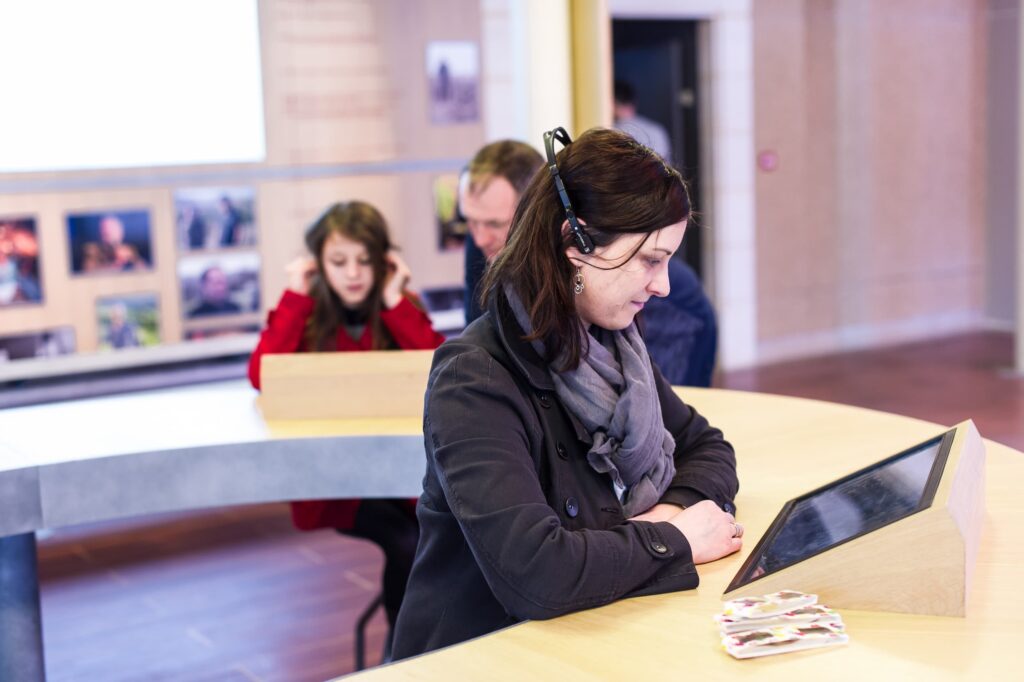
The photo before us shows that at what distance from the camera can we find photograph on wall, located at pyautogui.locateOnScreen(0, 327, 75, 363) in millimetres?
5273

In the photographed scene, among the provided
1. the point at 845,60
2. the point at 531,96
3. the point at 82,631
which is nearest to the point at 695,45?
the point at 845,60

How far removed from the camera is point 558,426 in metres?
1.87

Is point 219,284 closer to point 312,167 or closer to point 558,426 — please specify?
point 312,167

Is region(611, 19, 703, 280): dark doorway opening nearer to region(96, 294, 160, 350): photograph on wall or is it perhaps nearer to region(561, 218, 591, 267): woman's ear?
region(96, 294, 160, 350): photograph on wall

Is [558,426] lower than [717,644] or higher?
higher

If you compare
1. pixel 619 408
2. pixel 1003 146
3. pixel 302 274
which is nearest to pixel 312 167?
pixel 302 274

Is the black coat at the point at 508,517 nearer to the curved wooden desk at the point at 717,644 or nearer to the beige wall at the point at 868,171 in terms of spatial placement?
the curved wooden desk at the point at 717,644

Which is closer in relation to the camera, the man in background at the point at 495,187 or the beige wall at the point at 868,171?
the man in background at the point at 495,187

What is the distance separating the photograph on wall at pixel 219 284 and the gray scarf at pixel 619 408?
4.07 meters

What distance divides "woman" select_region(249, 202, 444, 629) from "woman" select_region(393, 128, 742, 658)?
1.56 meters

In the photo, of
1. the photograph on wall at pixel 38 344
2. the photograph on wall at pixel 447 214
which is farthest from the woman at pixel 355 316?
the photograph on wall at pixel 447 214

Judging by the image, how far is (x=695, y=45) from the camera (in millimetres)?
8875

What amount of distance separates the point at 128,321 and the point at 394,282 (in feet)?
8.10

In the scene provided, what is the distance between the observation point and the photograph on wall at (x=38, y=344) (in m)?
5.27
